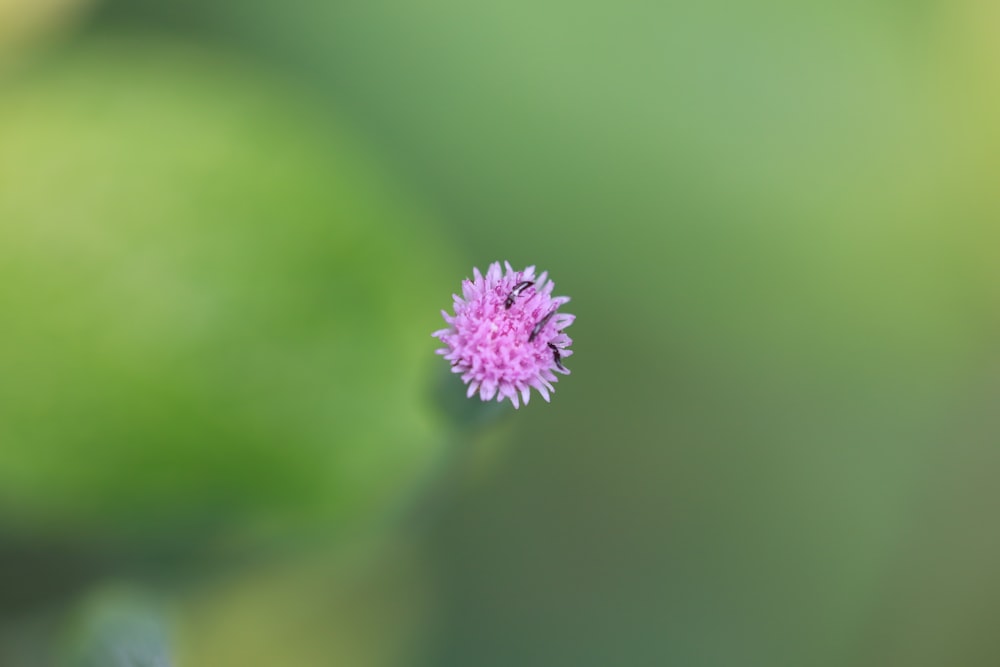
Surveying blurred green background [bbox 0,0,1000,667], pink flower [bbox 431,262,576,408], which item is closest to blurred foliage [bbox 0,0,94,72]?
blurred green background [bbox 0,0,1000,667]

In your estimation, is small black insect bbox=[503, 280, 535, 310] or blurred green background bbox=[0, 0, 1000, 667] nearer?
small black insect bbox=[503, 280, 535, 310]

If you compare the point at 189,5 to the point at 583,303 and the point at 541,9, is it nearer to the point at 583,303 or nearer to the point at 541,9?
the point at 541,9

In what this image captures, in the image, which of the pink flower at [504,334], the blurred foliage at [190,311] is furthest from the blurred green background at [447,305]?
the pink flower at [504,334]

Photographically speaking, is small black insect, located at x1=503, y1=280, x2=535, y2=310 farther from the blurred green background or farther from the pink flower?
the blurred green background

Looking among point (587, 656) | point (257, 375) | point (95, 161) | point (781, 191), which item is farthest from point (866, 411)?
point (95, 161)

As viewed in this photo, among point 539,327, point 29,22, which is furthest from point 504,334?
point 29,22

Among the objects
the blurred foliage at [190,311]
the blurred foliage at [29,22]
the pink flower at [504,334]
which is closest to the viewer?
the pink flower at [504,334]

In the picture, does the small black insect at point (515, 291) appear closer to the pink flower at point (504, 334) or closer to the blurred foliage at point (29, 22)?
the pink flower at point (504, 334)
